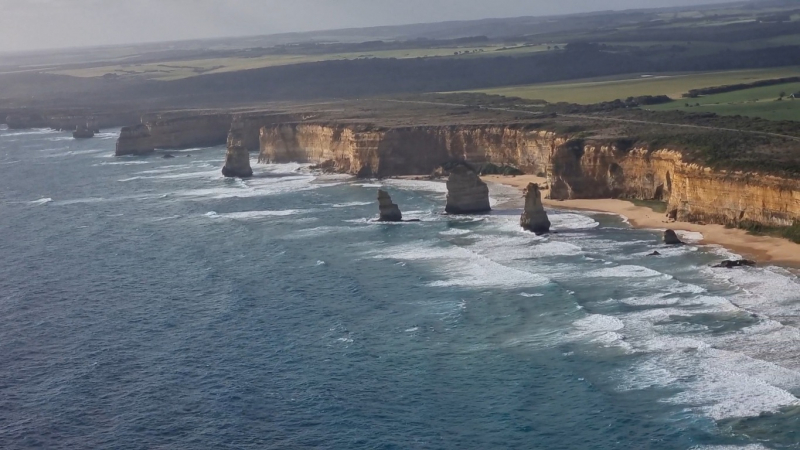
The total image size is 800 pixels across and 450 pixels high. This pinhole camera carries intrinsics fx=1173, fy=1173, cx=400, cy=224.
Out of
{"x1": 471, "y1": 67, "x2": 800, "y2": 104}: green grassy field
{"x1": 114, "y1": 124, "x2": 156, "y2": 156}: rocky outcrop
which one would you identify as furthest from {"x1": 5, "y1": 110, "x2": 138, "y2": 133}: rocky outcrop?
{"x1": 471, "y1": 67, "x2": 800, "y2": 104}: green grassy field

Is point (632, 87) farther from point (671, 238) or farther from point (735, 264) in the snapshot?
point (735, 264)

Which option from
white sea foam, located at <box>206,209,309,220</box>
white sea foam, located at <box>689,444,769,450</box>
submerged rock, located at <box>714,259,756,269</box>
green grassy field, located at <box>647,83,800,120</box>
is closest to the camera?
white sea foam, located at <box>689,444,769,450</box>

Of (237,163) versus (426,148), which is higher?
(426,148)

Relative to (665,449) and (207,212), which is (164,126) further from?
(665,449)

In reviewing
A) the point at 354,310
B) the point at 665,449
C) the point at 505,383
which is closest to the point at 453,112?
the point at 354,310

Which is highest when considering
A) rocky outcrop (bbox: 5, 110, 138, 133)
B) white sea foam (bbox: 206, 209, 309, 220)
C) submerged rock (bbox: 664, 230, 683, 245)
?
submerged rock (bbox: 664, 230, 683, 245)

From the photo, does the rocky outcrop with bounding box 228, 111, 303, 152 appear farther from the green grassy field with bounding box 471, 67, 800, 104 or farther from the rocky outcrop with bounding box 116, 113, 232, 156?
the green grassy field with bounding box 471, 67, 800, 104

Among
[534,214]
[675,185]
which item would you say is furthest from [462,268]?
[675,185]
